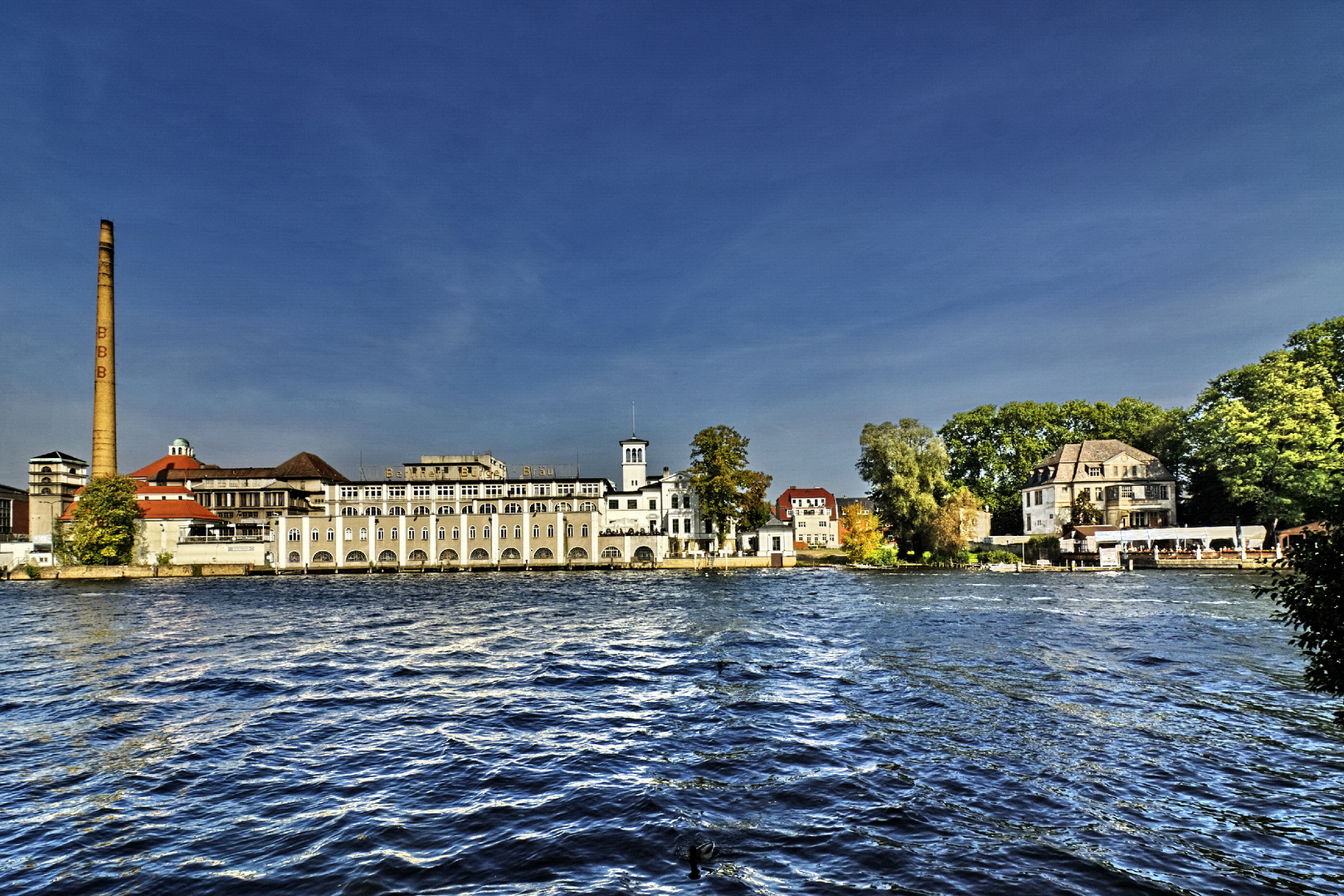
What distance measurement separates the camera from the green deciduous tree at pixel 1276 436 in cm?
5922

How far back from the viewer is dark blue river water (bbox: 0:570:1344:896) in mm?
8797

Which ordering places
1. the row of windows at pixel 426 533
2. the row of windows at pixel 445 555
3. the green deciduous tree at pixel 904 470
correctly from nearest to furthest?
the green deciduous tree at pixel 904 470, the row of windows at pixel 445 555, the row of windows at pixel 426 533

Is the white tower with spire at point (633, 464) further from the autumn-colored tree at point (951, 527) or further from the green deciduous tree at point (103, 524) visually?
the green deciduous tree at point (103, 524)

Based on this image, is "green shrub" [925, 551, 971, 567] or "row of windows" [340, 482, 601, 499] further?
"row of windows" [340, 482, 601, 499]

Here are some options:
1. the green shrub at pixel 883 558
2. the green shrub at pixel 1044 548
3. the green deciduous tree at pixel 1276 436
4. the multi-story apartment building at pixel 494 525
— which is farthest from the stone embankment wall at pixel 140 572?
the green deciduous tree at pixel 1276 436

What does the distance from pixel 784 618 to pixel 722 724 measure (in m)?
21.0

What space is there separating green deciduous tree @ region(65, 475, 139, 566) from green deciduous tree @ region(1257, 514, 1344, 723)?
322 feet

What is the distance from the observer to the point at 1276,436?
201 feet

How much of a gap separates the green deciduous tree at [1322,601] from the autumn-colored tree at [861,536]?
75.3m

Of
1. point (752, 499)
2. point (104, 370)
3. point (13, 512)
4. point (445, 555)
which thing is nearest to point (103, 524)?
point (104, 370)

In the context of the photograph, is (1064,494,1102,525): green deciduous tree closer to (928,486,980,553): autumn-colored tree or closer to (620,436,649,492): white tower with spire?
(928,486,980,553): autumn-colored tree

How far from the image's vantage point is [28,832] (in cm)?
1027

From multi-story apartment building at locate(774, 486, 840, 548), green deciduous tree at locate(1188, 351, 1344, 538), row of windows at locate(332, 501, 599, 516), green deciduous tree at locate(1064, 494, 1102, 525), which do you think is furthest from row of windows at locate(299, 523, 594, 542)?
green deciduous tree at locate(1188, 351, 1344, 538)

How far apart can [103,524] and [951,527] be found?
300 feet
